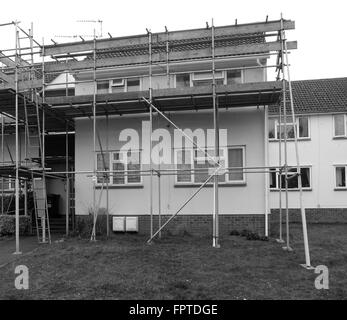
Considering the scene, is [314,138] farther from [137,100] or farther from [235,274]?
[235,274]

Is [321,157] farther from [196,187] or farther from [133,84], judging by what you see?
[133,84]

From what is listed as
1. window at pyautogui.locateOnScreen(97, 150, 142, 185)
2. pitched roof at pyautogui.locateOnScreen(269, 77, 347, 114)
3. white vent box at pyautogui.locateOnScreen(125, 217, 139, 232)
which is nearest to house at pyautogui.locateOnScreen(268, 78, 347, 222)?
pitched roof at pyautogui.locateOnScreen(269, 77, 347, 114)

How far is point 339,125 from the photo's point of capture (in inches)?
835

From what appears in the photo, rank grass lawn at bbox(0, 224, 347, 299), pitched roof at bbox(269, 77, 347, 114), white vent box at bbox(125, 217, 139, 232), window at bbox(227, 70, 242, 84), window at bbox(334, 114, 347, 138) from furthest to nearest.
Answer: pitched roof at bbox(269, 77, 347, 114), window at bbox(334, 114, 347, 138), window at bbox(227, 70, 242, 84), white vent box at bbox(125, 217, 139, 232), grass lawn at bbox(0, 224, 347, 299)

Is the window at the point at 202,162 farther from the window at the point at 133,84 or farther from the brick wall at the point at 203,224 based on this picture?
the window at the point at 133,84

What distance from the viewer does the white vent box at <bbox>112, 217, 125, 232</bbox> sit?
1320 cm

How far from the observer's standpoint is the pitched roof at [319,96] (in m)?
21.2

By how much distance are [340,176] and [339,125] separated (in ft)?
8.40

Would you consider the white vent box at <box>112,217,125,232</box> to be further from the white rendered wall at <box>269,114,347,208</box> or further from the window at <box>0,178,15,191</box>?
the white rendered wall at <box>269,114,347,208</box>

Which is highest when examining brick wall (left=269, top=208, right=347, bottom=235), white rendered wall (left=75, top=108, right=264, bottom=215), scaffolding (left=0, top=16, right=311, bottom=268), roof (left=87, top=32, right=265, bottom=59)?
roof (left=87, top=32, right=265, bottom=59)

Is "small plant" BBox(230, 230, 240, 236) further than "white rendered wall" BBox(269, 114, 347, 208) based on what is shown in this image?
No

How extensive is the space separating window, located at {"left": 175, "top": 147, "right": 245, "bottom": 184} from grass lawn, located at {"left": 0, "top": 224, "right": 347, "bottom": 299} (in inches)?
80.7

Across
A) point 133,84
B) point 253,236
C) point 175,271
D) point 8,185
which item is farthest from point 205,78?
point 8,185
